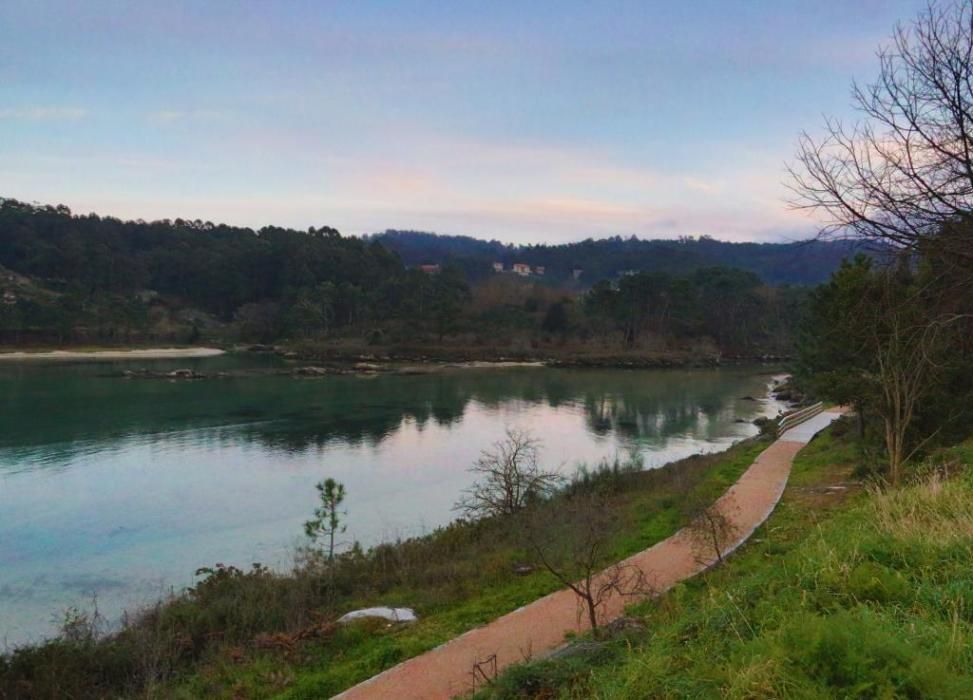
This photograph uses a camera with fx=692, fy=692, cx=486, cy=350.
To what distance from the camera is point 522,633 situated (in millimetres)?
7453

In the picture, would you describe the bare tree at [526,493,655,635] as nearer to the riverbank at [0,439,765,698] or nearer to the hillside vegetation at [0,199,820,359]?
the riverbank at [0,439,765,698]

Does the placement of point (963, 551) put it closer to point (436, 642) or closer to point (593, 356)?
point (436, 642)

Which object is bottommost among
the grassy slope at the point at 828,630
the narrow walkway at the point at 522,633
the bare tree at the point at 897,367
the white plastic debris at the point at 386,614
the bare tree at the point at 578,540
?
the white plastic debris at the point at 386,614

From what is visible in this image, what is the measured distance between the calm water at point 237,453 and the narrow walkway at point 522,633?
7172mm

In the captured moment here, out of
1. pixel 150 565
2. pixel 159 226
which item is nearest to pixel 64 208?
pixel 159 226

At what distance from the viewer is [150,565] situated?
45.7ft

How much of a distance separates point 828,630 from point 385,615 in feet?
20.7

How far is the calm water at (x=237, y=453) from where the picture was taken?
14.3m

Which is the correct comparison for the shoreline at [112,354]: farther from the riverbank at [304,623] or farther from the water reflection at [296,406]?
the riverbank at [304,623]

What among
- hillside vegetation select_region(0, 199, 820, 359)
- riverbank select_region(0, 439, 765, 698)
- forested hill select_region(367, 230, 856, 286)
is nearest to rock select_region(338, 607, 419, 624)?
riverbank select_region(0, 439, 765, 698)

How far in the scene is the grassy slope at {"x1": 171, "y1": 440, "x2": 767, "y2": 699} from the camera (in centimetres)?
712

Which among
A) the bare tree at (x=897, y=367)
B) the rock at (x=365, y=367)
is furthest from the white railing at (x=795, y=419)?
the rock at (x=365, y=367)

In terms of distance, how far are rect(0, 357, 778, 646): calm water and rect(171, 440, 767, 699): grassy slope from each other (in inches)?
196

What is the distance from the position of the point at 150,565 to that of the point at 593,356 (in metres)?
58.8
